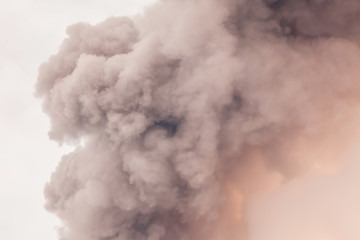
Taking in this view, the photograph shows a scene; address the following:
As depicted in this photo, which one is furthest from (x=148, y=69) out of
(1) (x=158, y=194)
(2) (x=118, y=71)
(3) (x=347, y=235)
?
(3) (x=347, y=235)

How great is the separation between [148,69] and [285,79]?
4292mm

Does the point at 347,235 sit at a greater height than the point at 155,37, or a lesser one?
lesser

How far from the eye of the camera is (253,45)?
43.8ft

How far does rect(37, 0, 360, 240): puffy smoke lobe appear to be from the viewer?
1279cm

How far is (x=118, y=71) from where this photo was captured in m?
13.5

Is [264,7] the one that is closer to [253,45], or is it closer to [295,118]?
[253,45]

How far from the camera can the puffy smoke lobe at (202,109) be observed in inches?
504

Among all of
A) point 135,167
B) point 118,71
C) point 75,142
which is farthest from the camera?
point 75,142

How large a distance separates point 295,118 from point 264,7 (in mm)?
3591

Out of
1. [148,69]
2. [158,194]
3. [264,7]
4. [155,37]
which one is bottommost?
[158,194]

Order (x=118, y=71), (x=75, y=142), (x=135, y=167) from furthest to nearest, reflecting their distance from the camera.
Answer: (x=75, y=142)
(x=118, y=71)
(x=135, y=167)

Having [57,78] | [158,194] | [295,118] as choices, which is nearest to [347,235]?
[295,118]

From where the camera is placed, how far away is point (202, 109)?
41.9 feet

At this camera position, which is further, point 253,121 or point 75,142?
point 75,142
